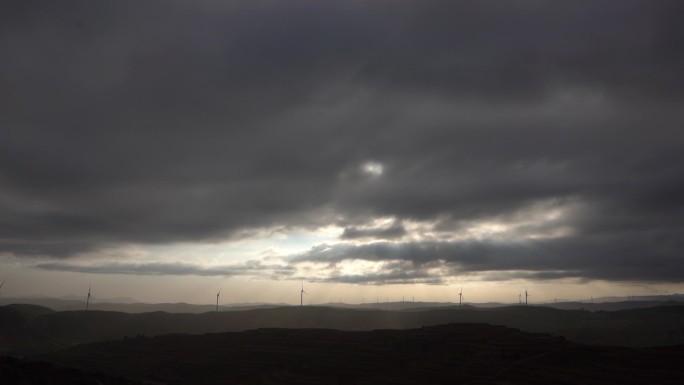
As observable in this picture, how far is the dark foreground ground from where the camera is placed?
7719 cm

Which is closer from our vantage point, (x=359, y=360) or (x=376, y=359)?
(x=376, y=359)

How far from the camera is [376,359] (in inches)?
3834

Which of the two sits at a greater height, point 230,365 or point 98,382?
point 98,382

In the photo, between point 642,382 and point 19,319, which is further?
point 19,319

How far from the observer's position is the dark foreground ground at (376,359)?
7719 centimetres

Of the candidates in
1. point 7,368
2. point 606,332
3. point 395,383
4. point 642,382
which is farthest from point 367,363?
point 606,332

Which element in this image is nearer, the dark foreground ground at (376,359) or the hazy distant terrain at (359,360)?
the hazy distant terrain at (359,360)

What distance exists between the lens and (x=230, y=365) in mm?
99062

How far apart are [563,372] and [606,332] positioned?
359 ft

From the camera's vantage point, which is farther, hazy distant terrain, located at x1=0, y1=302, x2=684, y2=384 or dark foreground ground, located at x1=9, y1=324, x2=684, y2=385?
dark foreground ground, located at x1=9, y1=324, x2=684, y2=385

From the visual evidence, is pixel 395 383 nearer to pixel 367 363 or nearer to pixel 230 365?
pixel 367 363

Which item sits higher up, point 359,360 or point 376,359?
point 376,359

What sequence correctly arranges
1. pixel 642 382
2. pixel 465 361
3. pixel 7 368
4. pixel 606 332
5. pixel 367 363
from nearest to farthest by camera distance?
pixel 7 368
pixel 642 382
pixel 465 361
pixel 367 363
pixel 606 332

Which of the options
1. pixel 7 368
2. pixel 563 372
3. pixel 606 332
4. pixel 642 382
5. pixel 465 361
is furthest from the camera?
pixel 606 332
